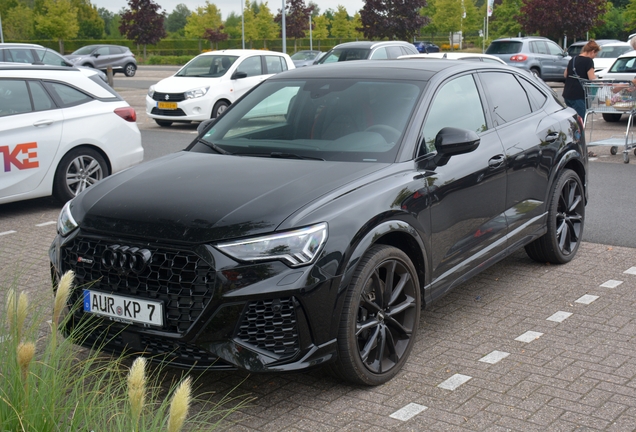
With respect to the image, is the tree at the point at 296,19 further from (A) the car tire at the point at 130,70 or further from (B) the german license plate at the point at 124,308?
(B) the german license plate at the point at 124,308

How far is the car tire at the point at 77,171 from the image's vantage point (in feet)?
29.2

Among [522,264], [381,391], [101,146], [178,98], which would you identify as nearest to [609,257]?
[522,264]

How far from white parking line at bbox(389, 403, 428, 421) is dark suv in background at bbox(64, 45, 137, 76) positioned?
39.7 m

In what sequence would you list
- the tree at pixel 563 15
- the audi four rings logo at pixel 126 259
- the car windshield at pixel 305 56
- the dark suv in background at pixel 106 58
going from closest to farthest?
the audi four rings logo at pixel 126 259 → the car windshield at pixel 305 56 → the dark suv in background at pixel 106 58 → the tree at pixel 563 15

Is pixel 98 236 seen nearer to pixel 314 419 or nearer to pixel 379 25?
pixel 314 419

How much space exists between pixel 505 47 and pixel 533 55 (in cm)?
108

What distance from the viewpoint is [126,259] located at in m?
3.83

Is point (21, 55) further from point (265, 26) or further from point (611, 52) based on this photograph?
point (265, 26)

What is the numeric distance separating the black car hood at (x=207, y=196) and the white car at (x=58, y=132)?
4178 mm

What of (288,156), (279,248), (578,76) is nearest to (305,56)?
(578,76)

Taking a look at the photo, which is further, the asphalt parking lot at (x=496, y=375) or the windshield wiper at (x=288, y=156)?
the windshield wiper at (x=288, y=156)

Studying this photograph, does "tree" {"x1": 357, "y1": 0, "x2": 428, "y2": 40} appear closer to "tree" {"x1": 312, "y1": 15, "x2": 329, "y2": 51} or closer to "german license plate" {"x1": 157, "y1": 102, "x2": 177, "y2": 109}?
"tree" {"x1": 312, "y1": 15, "x2": 329, "y2": 51}

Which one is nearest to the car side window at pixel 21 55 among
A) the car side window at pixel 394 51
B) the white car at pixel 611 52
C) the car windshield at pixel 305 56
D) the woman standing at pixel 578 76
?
the car side window at pixel 394 51

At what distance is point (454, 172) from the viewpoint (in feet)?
16.1
